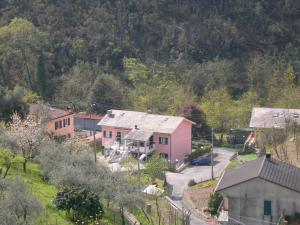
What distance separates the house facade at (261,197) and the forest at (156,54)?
26.5 m

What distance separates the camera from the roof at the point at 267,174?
28.7 m

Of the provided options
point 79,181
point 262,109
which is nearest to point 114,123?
point 262,109

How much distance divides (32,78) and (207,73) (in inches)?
696

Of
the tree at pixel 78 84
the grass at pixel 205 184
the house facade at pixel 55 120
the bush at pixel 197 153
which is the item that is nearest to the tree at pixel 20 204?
the grass at pixel 205 184

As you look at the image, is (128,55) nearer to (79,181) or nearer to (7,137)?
(7,137)

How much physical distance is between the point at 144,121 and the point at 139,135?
262 cm

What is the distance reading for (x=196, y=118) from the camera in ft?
179

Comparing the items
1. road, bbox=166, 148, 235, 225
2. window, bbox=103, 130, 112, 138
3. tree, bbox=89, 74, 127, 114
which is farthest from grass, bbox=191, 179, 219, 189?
tree, bbox=89, 74, 127, 114

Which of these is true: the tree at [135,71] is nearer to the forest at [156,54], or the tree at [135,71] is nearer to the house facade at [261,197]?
the forest at [156,54]

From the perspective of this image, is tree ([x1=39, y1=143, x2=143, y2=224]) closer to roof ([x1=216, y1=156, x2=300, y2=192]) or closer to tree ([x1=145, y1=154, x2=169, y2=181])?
roof ([x1=216, y1=156, x2=300, y2=192])

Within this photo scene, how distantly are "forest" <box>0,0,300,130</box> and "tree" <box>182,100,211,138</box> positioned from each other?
2.19ft

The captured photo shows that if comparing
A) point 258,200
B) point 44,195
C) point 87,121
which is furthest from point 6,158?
point 87,121

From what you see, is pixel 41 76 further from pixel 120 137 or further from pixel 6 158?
pixel 6 158

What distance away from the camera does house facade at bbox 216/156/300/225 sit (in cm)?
2856
